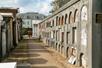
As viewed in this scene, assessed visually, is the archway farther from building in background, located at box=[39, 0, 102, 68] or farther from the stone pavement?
the stone pavement

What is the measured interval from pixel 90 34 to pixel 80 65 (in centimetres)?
1105

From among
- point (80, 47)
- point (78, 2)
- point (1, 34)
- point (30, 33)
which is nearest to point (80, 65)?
point (80, 47)

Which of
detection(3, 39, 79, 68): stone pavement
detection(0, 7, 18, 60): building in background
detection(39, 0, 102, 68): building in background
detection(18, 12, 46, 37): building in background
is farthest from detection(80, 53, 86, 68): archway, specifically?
detection(18, 12, 46, 37): building in background

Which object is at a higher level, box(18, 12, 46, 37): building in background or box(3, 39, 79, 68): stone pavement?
box(18, 12, 46, 37): building in background

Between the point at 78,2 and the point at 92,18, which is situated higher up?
the point at 78,2

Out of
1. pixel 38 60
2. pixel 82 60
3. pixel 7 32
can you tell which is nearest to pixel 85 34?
pixel 82 60

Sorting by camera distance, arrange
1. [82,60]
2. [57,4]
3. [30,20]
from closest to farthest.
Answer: [82,60] < [57,4] < [30,20]

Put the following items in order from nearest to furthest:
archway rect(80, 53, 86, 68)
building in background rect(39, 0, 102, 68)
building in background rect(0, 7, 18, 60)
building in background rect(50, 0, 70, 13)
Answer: building in background rect(39, 0, 102, 68) → archway rect(80, 53, 86, 68) → building in background rect(0, 7, 18, 60) → building in background rect(50, 0, 70, 13)

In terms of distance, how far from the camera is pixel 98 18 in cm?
304

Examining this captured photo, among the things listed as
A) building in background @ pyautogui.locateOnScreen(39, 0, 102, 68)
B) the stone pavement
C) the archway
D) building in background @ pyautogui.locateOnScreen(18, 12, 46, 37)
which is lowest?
the stone pavement

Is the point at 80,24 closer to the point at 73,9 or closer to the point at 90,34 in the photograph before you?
the point at 73,9

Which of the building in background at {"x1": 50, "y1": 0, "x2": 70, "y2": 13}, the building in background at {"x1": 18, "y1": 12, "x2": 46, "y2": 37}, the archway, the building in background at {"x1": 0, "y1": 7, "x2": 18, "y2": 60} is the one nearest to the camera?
Answer: the archway

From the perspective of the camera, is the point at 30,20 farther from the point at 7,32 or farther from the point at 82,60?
the point at 82,60

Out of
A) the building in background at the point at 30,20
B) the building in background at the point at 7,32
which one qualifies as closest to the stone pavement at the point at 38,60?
the building in background at the point at 7,32
